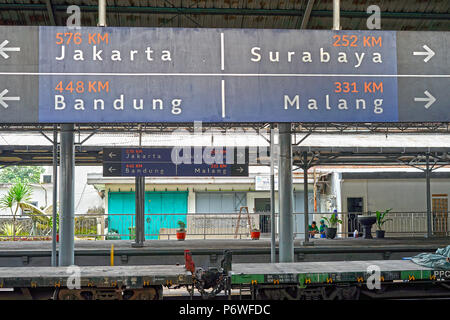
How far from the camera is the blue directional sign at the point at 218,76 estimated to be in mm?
7316

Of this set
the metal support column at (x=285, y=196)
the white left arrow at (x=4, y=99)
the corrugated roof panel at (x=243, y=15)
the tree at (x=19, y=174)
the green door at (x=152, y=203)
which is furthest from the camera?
the tree at (x=19, y=174)

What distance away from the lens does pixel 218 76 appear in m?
7.53

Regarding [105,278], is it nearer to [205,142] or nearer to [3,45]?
[3,45]

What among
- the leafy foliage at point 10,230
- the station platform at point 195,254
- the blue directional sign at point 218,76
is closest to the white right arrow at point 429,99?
the blue directional sign at point 218,76

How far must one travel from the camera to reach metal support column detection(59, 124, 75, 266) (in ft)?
42.6

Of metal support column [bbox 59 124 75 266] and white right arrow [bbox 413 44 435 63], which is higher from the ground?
white right arrow [bbox 413 44 435 63]

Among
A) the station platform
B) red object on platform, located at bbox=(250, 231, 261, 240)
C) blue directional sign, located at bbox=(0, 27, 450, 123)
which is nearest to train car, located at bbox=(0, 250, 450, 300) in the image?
blue directional sign, located at bbox=(0, 27, 450, 123)

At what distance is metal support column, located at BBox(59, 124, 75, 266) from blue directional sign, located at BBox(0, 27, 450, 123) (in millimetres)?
5903

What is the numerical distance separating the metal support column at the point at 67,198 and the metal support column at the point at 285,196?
18.1 ft

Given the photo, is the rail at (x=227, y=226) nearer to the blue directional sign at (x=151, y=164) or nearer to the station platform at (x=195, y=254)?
the station platform at (x=195, y=254)

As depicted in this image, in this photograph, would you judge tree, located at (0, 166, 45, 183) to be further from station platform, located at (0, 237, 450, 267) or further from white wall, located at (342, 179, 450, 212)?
station platform, located at (0, 237, 450, 267)
